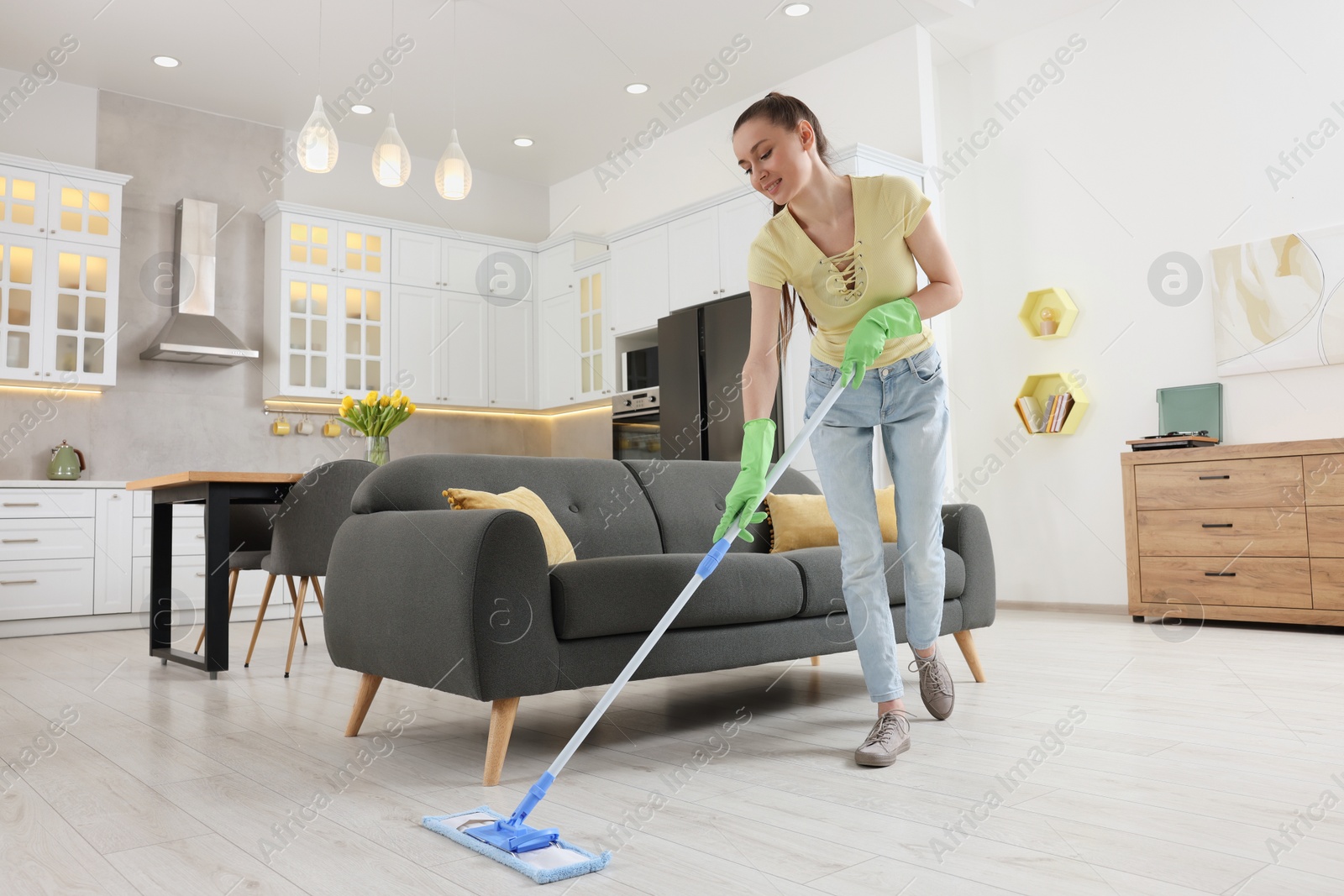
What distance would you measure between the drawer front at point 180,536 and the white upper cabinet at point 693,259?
2.90 meters

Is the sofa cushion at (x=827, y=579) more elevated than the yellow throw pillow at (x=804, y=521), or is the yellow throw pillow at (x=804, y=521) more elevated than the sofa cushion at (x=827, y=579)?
the yellow throw pillow at (x=804, y=521)

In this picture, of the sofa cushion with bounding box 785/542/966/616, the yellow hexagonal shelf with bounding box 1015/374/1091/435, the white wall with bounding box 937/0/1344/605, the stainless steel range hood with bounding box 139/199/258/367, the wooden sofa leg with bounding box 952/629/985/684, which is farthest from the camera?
the stainless steel range hood with bounding box 139/199/258/367

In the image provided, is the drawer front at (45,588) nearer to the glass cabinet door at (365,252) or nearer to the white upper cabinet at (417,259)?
the glass cabinet door at (365,252)

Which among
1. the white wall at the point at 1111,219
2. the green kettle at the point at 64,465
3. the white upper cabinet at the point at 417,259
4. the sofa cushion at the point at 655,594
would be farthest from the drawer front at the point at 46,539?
the white wall at the point at 1111,219

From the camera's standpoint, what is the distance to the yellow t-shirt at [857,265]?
6.29 feet

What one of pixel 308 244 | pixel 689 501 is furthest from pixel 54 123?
pixel 689 501

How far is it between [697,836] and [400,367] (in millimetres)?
5280

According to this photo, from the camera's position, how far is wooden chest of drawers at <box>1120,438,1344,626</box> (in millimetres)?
3885

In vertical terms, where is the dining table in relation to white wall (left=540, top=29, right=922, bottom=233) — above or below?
below

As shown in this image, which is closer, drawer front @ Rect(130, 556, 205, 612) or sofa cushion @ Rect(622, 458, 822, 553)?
sofa cushion @ Rect(622, 458, 822, 553)

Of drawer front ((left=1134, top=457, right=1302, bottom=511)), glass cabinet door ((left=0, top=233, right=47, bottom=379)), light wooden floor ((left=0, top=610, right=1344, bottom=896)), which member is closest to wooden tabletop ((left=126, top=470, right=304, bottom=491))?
light wooden floor ((left=0, top=610, right=1344, bottom=896))

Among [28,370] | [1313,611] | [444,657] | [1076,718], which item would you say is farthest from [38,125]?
[1313,611]

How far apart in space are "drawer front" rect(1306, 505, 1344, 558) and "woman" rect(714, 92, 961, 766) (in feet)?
8.63

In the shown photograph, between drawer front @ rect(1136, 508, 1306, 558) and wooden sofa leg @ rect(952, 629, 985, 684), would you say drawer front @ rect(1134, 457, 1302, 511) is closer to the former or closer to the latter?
drawer front @ rect(1136, 508, 1306, 558)
